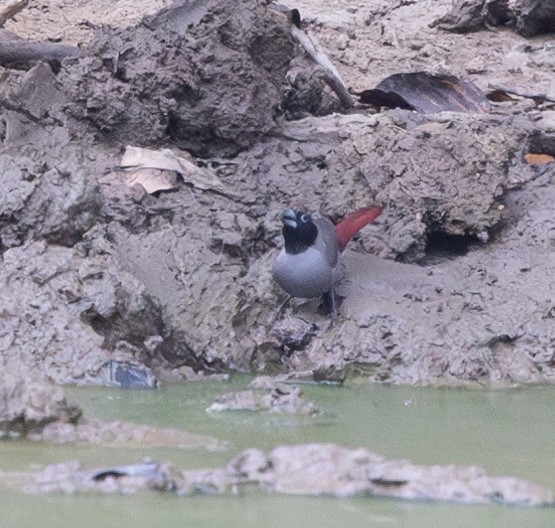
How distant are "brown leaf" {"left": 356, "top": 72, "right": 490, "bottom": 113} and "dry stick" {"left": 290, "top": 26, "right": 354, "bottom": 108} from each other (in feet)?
0.58

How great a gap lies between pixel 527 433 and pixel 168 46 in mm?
3543

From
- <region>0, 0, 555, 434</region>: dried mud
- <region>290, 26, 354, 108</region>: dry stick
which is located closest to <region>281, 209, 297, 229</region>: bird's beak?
<region>0, 0, 555, 434</region>: dried mud

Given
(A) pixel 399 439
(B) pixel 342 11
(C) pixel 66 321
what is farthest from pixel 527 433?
(B) pixel 342 11

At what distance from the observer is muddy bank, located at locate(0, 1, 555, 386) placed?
20.9 ft

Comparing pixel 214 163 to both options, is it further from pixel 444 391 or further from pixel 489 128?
pixel 444 391

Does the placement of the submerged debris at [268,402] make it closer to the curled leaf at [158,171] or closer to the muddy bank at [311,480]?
the muddy bank at [311,480]

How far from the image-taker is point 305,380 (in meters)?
6.25

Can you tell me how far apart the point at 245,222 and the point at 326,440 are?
2.51 meters

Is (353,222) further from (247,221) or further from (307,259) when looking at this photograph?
(247,221)

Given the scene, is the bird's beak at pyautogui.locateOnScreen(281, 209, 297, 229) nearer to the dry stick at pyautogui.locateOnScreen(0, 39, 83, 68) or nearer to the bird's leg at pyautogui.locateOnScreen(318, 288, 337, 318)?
the bird's leg at pyautogui.locateOnScreen(318, 288, 337, 318)

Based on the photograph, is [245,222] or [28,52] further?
[28,52]

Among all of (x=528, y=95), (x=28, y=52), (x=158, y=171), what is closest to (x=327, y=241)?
(x=158, y=171)

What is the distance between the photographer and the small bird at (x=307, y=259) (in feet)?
21.6

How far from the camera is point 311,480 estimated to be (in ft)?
13.2
